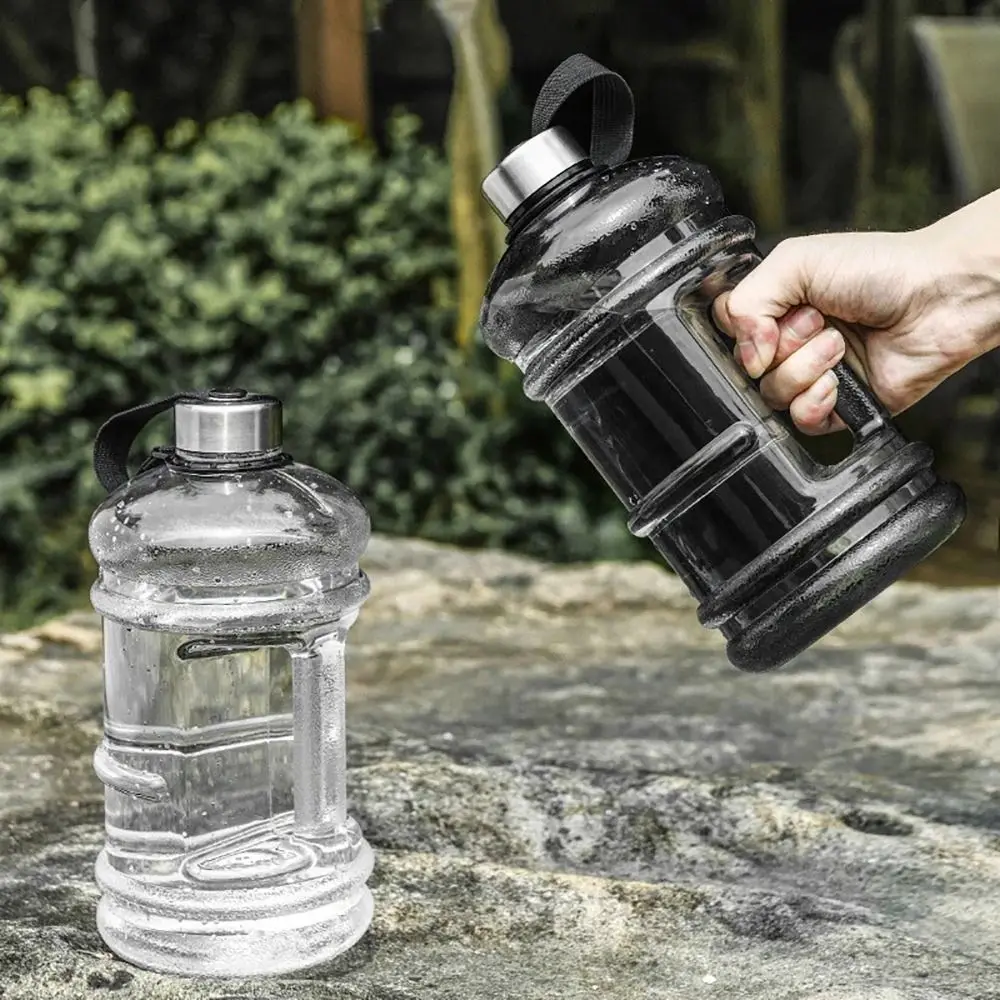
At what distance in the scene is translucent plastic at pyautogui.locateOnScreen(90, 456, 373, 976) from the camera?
1.67 m

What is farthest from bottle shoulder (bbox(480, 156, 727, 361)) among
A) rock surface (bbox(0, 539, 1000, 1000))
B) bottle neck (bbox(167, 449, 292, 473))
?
rock surface (bbox(0, 539, 1000, 1000))

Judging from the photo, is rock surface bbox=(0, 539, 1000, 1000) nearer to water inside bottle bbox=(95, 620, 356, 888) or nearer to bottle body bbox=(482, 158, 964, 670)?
water inside bottle bbox=(95, 620, 356, 888)

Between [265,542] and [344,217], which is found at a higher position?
[344,217]

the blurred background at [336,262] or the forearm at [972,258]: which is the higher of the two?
the blurred background at [336,262]

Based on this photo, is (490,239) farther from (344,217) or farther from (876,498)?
(876,498)

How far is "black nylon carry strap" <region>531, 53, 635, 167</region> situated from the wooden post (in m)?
4.41

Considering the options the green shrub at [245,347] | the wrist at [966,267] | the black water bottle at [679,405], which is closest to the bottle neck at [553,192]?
the black water bottle at [679,405]

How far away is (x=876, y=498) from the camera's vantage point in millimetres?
1712

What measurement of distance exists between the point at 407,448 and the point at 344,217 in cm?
88

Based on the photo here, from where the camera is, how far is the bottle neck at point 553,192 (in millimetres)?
1673

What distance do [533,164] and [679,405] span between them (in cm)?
30

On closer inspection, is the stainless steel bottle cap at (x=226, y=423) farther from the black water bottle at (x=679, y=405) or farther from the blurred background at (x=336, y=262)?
the blurred background at (x=336, y=262)

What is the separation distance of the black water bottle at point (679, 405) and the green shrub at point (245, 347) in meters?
3.25

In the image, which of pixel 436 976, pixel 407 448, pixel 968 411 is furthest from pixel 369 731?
pixel 968 411
